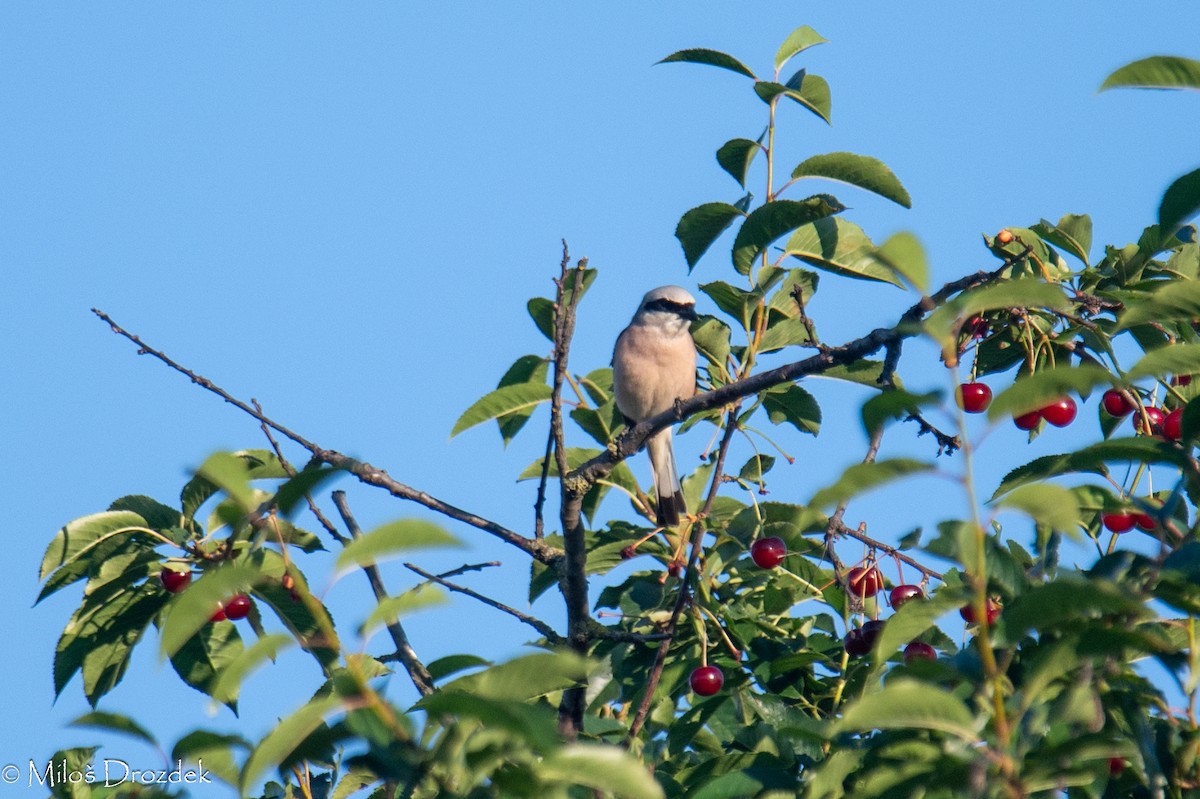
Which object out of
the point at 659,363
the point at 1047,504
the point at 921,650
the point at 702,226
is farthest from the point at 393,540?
the point at 659,363

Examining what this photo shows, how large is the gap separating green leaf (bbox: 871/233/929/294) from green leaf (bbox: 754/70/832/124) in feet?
7.41

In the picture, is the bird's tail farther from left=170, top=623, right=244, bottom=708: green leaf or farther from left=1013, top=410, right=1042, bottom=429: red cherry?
left=170, top=623, right=244, bottom=708: green leaf

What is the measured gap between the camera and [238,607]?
3715mm

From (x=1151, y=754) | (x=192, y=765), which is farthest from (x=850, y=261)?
(x=192, y=765)

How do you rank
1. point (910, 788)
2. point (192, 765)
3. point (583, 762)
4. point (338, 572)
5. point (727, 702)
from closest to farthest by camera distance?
point (583, 762)
point (338, 572)
point (910, 788)
point (192, 765)
point (727, 702)

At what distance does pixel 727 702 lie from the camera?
3.56m

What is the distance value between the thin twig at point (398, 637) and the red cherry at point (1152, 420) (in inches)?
85.8

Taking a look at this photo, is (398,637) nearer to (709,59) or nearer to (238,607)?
(238,607)

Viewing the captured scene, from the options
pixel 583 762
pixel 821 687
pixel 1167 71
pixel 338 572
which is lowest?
pixel 821 687

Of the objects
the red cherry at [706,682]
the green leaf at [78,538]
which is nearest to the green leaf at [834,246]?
the red cherry at [706,682]

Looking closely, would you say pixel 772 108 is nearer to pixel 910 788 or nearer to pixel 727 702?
pixel 727 702

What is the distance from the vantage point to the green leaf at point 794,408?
170 inches

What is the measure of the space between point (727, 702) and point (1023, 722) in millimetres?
1851

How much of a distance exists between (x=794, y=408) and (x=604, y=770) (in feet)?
9.54
